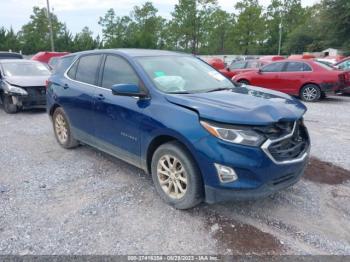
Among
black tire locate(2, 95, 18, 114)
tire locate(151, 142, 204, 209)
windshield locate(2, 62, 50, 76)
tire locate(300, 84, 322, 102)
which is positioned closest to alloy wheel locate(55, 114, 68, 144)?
tire locate(151, 142, 204, 209)

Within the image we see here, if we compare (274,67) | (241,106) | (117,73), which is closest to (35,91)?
(117,73)

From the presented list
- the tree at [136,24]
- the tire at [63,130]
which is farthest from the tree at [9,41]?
the tire at [63,130]

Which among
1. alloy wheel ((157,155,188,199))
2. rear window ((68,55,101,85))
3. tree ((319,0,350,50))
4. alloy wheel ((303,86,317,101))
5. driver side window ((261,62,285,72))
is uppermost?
tree ((319,0,350,50))

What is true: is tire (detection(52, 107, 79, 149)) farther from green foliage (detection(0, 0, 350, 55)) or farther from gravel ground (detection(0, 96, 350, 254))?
green foliage (detection(0, 0, 350, 55))

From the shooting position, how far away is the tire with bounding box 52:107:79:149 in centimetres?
586

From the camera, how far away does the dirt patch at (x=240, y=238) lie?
10.5 feet

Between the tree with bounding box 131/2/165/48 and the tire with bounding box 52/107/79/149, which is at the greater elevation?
the tree with bounding box 131/2/165/48

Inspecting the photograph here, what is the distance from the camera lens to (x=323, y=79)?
11.3 meters

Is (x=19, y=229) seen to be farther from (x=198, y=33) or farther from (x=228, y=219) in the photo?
(x=198, y=33)

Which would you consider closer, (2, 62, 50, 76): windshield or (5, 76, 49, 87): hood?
(5, 76, 49, 87): hood

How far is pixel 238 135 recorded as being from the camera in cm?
335

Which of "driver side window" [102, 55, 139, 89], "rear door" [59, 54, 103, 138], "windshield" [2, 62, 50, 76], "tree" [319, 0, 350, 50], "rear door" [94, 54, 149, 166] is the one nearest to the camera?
"rear door" [94, 54, 149, 166]

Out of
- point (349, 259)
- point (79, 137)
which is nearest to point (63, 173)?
point (79, 137)

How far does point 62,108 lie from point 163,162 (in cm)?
267
